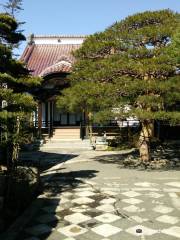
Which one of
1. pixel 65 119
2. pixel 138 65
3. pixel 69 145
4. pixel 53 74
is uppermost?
pixel 53 74

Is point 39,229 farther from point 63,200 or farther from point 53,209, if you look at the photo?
point 63,200

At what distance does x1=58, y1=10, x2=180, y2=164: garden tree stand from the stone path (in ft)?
7.91

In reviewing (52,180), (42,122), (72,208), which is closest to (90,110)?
(52,180)

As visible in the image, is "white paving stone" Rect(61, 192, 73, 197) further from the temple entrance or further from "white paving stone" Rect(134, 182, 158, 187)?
the temple entrance

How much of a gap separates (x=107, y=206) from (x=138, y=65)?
6009 millimetres

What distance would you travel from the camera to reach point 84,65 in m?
16.4

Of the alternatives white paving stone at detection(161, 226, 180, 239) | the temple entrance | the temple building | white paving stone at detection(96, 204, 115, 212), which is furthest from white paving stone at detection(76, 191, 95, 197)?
the temple entrance

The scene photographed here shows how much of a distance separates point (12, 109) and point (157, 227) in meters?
4.38

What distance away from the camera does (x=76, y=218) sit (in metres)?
9.52

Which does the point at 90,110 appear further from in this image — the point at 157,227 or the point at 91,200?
the point at 157,227

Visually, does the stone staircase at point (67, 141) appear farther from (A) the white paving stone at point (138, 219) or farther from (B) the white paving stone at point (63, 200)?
(A) the white paving stone at point (138, 219)

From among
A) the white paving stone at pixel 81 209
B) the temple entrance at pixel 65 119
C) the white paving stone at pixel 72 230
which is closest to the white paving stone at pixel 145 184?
the white paving stone at pixel 81 209

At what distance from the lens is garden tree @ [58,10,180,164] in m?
14.5

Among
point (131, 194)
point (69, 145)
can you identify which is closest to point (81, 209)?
point (131, 194)
